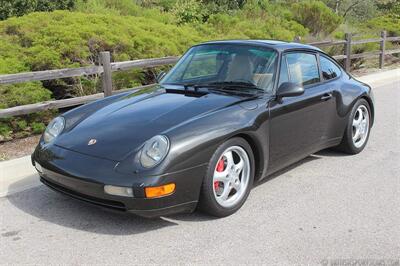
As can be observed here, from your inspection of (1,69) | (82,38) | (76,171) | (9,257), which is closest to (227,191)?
(76,171)

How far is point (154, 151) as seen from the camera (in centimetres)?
387

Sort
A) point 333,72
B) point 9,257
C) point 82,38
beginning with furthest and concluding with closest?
point 82,38
point 333,72
point 9,257

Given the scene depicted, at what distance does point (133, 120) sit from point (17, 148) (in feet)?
9.48

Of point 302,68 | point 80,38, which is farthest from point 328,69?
point 80,38

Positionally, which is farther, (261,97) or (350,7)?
(350,7)

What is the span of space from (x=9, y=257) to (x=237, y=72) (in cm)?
274

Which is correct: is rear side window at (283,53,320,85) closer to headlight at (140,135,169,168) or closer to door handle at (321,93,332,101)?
door handle at (321,93,332,101)

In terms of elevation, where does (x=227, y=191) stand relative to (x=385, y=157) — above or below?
above

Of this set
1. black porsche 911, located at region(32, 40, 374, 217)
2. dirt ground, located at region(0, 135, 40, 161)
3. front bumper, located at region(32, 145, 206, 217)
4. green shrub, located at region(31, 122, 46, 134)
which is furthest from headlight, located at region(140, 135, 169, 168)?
green shrub, located at region(31, 122, 46, 134)

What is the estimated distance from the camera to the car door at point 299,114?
485 centimetres

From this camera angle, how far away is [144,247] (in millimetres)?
3732

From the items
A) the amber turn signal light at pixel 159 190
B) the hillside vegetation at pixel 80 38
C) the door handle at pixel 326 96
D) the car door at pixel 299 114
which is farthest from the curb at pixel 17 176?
the door handle at pixel 326 96

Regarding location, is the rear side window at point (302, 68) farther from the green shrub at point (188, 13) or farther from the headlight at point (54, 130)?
the green shrub at point (188, 13)

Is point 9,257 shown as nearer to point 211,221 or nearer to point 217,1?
point 211,221
